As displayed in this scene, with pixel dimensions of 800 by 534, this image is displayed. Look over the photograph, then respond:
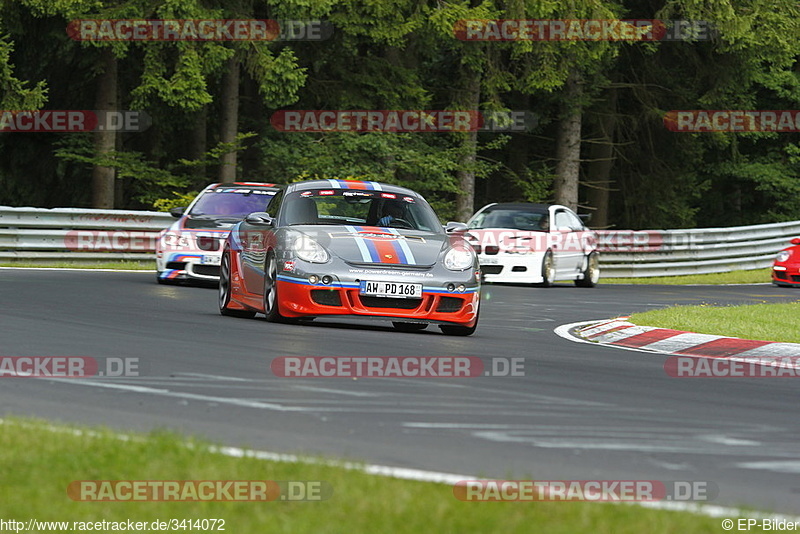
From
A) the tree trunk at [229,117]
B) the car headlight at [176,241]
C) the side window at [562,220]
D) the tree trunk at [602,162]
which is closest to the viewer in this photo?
the car headlight at [176,241]

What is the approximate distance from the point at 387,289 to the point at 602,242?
1996 cm

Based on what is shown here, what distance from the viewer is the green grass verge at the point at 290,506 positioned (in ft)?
16.4

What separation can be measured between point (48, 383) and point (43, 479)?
117 inches

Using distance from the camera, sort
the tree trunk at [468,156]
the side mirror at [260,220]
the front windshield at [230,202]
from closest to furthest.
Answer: the side mirror at [260,220]
the front windshield at [230,202]
the tree trunk at [468,156]

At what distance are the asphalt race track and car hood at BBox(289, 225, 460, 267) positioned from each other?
708mm

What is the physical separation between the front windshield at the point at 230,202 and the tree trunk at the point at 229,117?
1115 centimetres

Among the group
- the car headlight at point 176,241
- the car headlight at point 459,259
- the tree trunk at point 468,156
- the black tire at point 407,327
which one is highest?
the tree trunk at point 468,156
